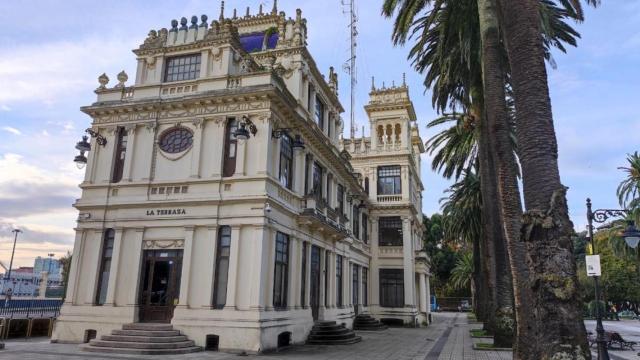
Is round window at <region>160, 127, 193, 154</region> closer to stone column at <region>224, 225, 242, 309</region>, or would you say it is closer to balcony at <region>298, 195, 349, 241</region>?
stone column at <region>224, 225, 242, 309</region>

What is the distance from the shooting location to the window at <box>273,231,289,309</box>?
60.7ft

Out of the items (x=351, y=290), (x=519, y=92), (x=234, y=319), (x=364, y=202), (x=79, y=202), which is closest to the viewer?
(x=519, y=92)

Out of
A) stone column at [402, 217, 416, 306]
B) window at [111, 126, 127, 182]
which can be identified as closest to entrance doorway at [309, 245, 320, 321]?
window at [111, 126, 127, 182]

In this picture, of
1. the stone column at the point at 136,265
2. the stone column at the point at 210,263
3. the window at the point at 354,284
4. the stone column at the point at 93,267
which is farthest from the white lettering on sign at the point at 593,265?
the window at the point at 354,284

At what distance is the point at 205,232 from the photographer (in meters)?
17.8

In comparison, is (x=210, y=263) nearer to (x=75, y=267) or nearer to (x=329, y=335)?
(x=75, y=267)

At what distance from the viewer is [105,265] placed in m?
18.9

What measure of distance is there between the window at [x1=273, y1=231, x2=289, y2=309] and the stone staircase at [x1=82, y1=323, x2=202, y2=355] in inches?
143

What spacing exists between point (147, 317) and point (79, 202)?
233 inches

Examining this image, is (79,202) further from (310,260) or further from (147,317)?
(310,260)

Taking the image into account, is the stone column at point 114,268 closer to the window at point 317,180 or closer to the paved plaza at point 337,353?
the paved plaza at point 337,353

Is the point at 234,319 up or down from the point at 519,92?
down

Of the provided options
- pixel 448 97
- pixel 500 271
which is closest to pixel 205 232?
pixel 500 271

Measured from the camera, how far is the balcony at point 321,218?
68.1 feet
